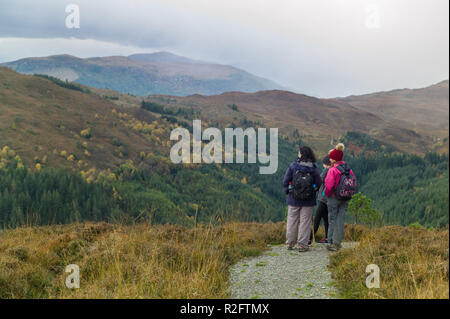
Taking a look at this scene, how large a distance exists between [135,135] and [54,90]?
31.2 meters

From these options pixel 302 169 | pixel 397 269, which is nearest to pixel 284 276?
pixel 397 269

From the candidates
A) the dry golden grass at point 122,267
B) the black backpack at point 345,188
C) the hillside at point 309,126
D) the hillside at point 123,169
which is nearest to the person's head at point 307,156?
the black backpack at point 345,188

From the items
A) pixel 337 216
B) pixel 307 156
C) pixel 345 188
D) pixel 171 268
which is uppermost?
pixel 307 156

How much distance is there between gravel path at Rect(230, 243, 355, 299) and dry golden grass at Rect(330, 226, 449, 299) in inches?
11.4

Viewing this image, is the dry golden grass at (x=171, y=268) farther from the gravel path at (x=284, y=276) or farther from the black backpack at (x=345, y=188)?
the black backpack at (x=345, y=188)

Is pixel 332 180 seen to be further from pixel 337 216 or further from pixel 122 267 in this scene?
pixel 122 267

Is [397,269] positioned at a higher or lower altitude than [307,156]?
lower

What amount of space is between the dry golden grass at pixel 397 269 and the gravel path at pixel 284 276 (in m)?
0.29

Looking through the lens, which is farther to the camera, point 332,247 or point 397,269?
point 332,247

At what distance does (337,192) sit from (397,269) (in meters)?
2.19

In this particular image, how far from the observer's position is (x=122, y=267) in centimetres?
529

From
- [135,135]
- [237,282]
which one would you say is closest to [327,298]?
[237,282]

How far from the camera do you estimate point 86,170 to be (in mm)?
66875

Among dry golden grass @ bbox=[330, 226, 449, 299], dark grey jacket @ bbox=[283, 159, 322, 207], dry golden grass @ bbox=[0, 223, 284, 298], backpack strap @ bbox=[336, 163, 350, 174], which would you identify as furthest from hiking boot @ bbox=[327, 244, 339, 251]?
backpack strap @ bbox=[336, 163, 350, 174]
